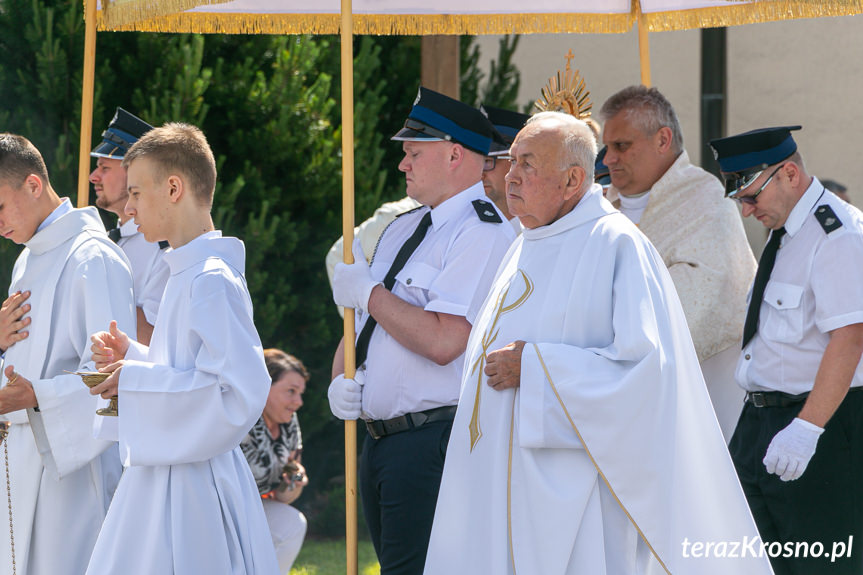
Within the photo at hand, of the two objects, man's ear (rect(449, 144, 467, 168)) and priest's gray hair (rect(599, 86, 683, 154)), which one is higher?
priest's gray hair (rect(599, 86, 683, 154))

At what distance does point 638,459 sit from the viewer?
133 inches

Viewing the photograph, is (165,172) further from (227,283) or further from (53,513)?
(53,513)

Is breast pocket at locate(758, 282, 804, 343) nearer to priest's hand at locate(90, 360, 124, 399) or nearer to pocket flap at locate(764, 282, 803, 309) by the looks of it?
pocket flap at locate(764, 282, 803, 309)

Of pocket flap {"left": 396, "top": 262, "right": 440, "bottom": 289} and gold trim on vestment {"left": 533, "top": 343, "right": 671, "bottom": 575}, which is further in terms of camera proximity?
pocket flap {"left": 396, "top": 262, "right": 440, "bottom": 289}

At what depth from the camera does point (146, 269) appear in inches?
207

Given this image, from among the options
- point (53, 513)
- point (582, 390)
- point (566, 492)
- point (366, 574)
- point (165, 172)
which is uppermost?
point (165, 172)

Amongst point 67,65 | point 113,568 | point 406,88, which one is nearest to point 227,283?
point 113,568

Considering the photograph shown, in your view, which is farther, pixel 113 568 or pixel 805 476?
pixel 805 476

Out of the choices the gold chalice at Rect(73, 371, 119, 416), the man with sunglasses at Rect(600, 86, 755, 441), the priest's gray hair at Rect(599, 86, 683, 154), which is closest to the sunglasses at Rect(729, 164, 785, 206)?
the man with sunglasses at Rect(600, 86, 755, 441)

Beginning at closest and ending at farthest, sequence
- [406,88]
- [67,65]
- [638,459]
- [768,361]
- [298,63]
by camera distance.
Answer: [638,459] < [768,361] < [67,65] < [298,63] < [406,88]

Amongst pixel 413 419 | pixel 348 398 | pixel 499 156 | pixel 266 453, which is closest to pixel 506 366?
pixel 413 419

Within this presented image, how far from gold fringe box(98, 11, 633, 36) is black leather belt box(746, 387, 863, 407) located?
204 cm

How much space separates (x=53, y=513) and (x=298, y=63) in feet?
13.3

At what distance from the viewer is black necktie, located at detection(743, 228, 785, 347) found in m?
4.56
